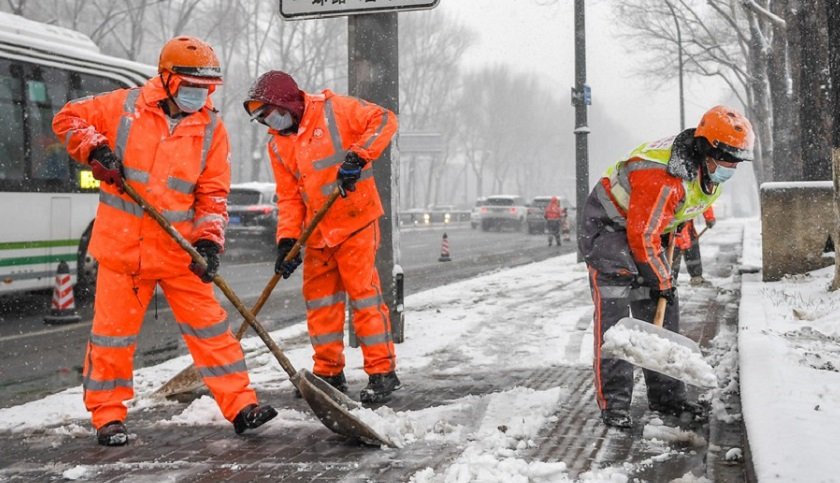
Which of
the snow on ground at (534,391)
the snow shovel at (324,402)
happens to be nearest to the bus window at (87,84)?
the snow on ground at (534,391)

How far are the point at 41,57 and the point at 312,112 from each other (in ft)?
21.5

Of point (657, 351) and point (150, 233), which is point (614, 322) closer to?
point (657, 351)

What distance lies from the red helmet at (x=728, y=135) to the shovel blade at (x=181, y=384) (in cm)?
300

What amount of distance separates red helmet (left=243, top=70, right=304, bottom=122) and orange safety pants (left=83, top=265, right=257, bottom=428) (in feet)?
3.39

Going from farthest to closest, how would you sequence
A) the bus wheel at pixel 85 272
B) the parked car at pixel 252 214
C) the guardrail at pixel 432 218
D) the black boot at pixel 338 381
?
the guardrail at pixel 432 218 → the parked car at pixel 252 214 → the bus wheel at pixel 85 272 → the black boot at pixel 338 381

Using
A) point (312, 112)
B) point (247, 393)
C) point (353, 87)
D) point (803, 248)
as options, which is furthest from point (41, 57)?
point (803, 248)

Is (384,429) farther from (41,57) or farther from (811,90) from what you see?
(811,90)

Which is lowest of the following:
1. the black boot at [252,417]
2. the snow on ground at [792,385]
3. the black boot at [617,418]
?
the black boot at [617,418]

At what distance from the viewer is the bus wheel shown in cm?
1031

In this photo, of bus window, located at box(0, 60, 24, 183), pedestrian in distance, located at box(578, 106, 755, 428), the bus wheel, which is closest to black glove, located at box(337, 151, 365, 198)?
pedestrian in distance, located at box(578, 106, 755, 428)

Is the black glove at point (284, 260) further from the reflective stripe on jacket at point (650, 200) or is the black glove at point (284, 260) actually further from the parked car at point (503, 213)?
the parked car at point (503, 213)

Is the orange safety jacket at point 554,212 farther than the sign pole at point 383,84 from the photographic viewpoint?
Yes

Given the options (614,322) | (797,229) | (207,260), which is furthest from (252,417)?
(797,229)

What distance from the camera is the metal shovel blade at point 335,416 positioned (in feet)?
12.6
